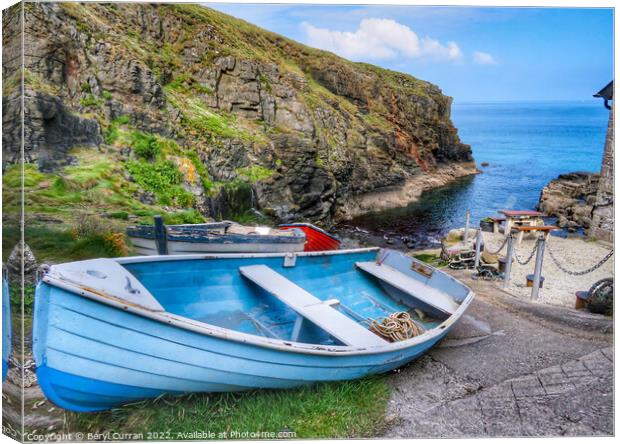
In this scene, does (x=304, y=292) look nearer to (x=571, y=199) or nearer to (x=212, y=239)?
(x=212, y=239)

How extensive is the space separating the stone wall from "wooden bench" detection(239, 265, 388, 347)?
10.2 ft

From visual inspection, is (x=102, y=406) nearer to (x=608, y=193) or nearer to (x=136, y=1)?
(x=136, y=1)

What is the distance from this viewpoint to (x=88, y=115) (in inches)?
198

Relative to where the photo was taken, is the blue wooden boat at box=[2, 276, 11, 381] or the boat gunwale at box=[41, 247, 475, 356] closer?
the boat gunwale at box=[41, 247, 475, 356]

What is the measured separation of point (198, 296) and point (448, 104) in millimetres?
3931

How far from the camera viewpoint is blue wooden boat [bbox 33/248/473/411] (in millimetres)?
3133

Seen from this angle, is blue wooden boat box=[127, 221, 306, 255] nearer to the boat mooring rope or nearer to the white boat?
the white boat

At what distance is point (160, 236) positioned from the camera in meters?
5.34

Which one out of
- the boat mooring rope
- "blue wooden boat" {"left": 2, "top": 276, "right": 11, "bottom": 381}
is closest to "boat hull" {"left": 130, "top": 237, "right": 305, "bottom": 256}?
"blue wooden boat" {"left": 2, "top": 276, "right": 11, "bottom": 381}

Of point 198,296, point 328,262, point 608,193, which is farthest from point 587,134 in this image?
point 198,296

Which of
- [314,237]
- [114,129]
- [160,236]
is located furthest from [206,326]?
[314,237]

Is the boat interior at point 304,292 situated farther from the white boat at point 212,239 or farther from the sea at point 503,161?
the sea at point 503,161

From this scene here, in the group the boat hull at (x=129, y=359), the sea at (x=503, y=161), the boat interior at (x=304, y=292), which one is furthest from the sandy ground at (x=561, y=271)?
the boat hull at (x=129, y=359)

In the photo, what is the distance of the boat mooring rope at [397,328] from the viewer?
488cm
